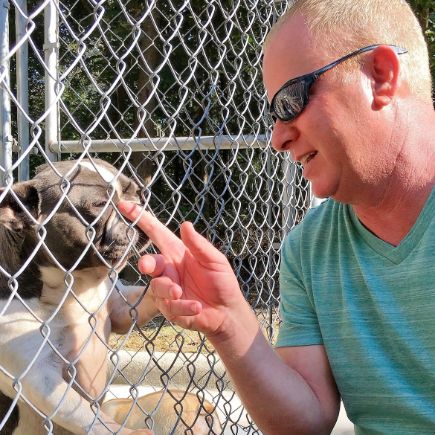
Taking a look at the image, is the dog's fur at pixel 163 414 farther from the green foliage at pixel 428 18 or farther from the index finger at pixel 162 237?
the green foliage at pixel 428 18

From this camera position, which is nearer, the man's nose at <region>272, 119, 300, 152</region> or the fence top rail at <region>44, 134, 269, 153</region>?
the man's nose at <region>272, 119, 300, 152</region>

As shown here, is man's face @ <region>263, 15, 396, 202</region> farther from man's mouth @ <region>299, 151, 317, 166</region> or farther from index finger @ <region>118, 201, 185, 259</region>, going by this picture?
index finger @ <region>118, 201, 185, 259</region>

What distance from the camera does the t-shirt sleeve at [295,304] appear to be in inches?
84.0

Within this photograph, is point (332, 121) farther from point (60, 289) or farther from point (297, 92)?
point (60, 289)

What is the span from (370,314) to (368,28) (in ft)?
2.58

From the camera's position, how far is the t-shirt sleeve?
213cm

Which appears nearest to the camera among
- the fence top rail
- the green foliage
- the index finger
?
the index finger

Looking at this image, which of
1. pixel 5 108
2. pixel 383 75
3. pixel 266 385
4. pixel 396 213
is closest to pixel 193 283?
pixel 266 385

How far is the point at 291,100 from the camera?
191 centimetres

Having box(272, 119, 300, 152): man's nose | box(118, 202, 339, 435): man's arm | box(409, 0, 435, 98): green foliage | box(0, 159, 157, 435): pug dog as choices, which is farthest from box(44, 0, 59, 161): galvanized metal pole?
box(409, 0, 435, 98): green foliage

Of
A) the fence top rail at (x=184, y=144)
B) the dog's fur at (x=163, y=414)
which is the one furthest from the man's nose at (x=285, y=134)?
the dog's fur at (x=163, y=414)

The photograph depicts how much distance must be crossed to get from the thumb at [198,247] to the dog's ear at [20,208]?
94cm

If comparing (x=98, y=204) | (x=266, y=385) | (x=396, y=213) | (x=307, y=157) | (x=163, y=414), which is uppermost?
(x=307, y=157)

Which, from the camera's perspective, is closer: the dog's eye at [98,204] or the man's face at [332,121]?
the man's face at [332,121]
